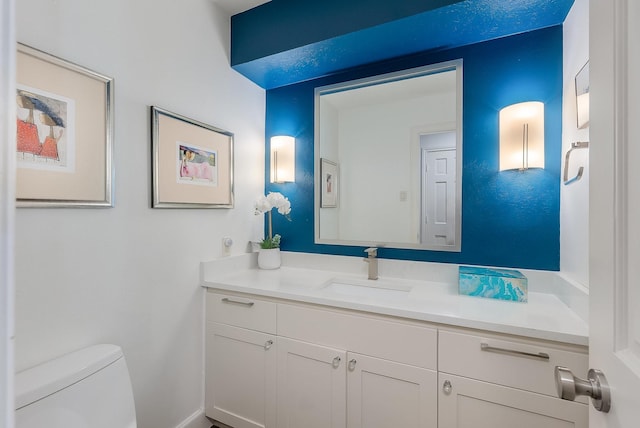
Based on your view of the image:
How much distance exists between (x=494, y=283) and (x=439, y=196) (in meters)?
0.56

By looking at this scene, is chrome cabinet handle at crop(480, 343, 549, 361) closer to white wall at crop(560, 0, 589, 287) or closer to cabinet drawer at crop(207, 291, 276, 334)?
white wall at crop(560, 0, 589, 287)

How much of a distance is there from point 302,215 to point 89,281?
1.24 metres

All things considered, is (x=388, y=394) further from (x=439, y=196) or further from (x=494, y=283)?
(x=439, y=196)

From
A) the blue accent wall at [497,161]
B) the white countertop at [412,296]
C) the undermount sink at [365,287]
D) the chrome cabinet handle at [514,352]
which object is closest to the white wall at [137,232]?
the white countertop at [412,296]

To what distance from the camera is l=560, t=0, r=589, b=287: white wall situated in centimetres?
113

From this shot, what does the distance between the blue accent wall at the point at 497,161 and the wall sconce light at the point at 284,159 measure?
2.59ft

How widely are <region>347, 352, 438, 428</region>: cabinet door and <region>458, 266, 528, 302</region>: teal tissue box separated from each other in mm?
469

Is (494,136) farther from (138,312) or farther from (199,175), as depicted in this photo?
(138,312)

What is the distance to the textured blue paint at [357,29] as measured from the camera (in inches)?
52.7

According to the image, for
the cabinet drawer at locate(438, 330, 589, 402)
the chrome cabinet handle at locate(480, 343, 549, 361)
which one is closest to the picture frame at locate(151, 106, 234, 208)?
the cabinet drawer at locate(438, 330, 589, 402)

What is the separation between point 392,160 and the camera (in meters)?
1.83

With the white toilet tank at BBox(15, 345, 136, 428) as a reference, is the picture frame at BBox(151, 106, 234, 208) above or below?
above

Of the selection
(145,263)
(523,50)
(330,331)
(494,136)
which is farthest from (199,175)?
(523,50)

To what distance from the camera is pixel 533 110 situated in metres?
1.41
